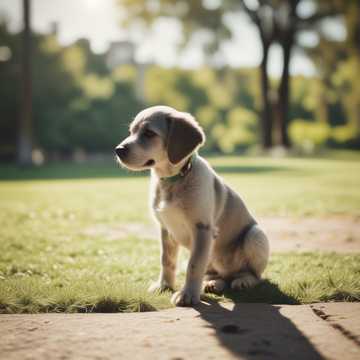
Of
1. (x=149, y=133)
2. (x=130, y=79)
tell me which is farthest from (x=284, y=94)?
(x=149, y=133)

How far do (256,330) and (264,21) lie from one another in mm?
31223

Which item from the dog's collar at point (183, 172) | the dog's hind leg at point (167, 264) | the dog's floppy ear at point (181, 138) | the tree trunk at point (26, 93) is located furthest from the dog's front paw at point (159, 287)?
the tree trunk at point (26, 93)

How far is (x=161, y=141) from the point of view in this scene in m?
3.78

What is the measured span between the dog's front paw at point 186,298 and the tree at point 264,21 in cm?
2789

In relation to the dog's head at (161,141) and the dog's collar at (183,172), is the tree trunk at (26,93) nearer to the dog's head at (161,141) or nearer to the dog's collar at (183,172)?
the dog's head at (161,141)

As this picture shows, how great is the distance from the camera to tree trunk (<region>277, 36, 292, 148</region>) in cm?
2988

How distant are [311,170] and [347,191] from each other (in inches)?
292

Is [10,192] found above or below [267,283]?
below

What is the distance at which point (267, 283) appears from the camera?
3.95 m

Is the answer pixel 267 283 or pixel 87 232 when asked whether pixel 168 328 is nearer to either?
pixel 267 283

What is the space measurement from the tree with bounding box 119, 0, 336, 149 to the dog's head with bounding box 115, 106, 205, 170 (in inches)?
1077

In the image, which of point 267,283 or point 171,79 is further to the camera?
point 171,79

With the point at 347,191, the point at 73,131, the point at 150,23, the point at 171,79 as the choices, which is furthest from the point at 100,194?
the point at 171,79

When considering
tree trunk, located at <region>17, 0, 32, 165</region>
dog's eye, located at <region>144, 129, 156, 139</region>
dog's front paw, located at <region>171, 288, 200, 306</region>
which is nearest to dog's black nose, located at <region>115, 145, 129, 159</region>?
dog's eye, located at <region>144, 129, 156, 139</region>
